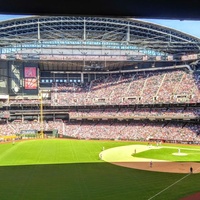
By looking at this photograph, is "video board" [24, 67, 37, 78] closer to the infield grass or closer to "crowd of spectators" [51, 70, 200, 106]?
"crowd of spectators" [51, 70, 200, 106]

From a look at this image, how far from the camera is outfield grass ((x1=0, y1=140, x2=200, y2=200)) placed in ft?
81.2

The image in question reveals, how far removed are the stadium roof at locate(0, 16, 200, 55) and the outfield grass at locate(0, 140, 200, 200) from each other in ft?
129

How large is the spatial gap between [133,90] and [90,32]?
72.5 ft

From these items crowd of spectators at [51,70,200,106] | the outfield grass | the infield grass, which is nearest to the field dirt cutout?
the outfield grass

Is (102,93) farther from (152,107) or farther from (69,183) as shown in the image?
(69,183)

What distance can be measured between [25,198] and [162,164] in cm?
2120

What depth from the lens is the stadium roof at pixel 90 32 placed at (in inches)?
2837

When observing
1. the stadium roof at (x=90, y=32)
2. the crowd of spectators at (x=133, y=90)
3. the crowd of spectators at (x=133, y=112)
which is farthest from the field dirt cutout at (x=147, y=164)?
the stadium roof at (x=90, y=32)

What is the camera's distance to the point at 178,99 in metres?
74.4

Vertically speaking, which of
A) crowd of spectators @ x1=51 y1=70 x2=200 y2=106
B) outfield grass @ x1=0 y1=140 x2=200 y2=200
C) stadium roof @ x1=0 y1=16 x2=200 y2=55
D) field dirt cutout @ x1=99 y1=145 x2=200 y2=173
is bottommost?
field dirt cutout @ x1=99 y1=145 x2=200 y2=173

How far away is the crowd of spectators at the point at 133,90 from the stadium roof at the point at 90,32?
8.86 m

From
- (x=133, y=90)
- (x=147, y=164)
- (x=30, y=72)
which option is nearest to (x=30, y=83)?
(x=30, y=72)

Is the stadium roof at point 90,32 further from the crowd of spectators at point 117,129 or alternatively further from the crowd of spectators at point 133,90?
the crowd of spectators at point 117,129

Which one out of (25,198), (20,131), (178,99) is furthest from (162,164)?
(20,131)
